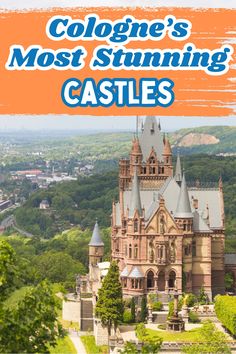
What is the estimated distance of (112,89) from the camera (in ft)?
176

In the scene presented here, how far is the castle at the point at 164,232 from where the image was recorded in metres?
94.9

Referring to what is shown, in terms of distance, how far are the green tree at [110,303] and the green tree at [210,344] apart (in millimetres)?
9100

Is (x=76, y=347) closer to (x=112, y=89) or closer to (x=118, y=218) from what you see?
(x=118, y=218)

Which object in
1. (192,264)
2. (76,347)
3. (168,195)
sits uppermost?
(168,195)

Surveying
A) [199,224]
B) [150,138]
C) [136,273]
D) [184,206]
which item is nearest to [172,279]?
[136,273]

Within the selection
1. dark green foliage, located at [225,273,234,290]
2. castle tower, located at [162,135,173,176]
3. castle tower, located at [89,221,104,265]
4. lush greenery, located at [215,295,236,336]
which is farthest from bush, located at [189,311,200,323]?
castle tower, located at [89,221,104,265]

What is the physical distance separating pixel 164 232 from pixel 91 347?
47.4 ft

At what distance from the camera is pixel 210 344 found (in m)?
74.2

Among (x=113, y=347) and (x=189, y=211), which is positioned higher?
(x=189, y=211)

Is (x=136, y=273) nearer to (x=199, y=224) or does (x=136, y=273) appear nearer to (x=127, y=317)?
(x=127, y=317)

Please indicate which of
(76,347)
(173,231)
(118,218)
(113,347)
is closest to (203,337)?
(113,347)

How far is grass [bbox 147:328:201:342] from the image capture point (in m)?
78.1

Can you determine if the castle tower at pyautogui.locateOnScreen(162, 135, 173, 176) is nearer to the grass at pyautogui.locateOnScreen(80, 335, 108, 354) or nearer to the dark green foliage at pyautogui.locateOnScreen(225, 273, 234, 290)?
the dark green foliage at pyautogui.locateOnScreen(225, 273, 234, 290)

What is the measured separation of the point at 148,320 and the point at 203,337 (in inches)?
438
